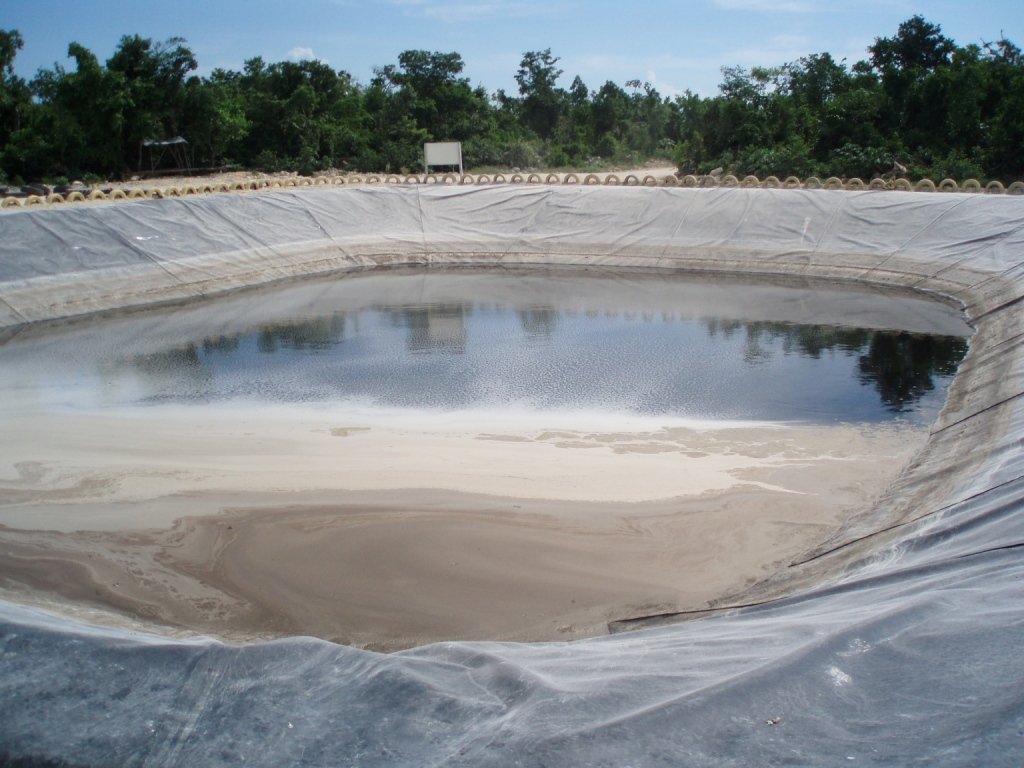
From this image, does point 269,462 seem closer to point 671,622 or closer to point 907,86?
point 671,622

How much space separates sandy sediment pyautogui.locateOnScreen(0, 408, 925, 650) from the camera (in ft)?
19.6

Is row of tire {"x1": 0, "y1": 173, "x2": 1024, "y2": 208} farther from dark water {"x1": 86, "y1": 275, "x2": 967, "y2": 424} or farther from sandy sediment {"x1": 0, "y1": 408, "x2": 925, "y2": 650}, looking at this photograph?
sandy sediment {"x1": 0, "y1": 408, "x2": 925, "y2": 650}

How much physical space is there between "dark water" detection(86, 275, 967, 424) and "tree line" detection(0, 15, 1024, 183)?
965 centimetres

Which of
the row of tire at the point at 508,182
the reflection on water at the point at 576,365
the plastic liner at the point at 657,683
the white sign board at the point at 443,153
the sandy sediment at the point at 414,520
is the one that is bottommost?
the sandy sediment at the point at 414,520

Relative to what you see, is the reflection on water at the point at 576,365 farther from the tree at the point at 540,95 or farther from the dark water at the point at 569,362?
the tree at the point at 540,95

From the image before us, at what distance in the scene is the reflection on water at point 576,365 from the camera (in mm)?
10211

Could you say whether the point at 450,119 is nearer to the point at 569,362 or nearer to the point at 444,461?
the point at 569,362

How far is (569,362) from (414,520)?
5324 mm

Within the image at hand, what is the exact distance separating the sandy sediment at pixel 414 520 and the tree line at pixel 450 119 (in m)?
16.8

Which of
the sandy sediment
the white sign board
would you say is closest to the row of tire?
the white sign board

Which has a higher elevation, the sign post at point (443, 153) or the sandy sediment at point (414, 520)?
the sign post at point (443, 153)

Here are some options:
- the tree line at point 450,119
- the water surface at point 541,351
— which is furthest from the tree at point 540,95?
the water surface at point 541,351

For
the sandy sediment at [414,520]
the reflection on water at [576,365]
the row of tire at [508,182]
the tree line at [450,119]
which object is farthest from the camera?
the tree line at [450,119]

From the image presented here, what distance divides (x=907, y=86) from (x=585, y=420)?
63.9 feet
